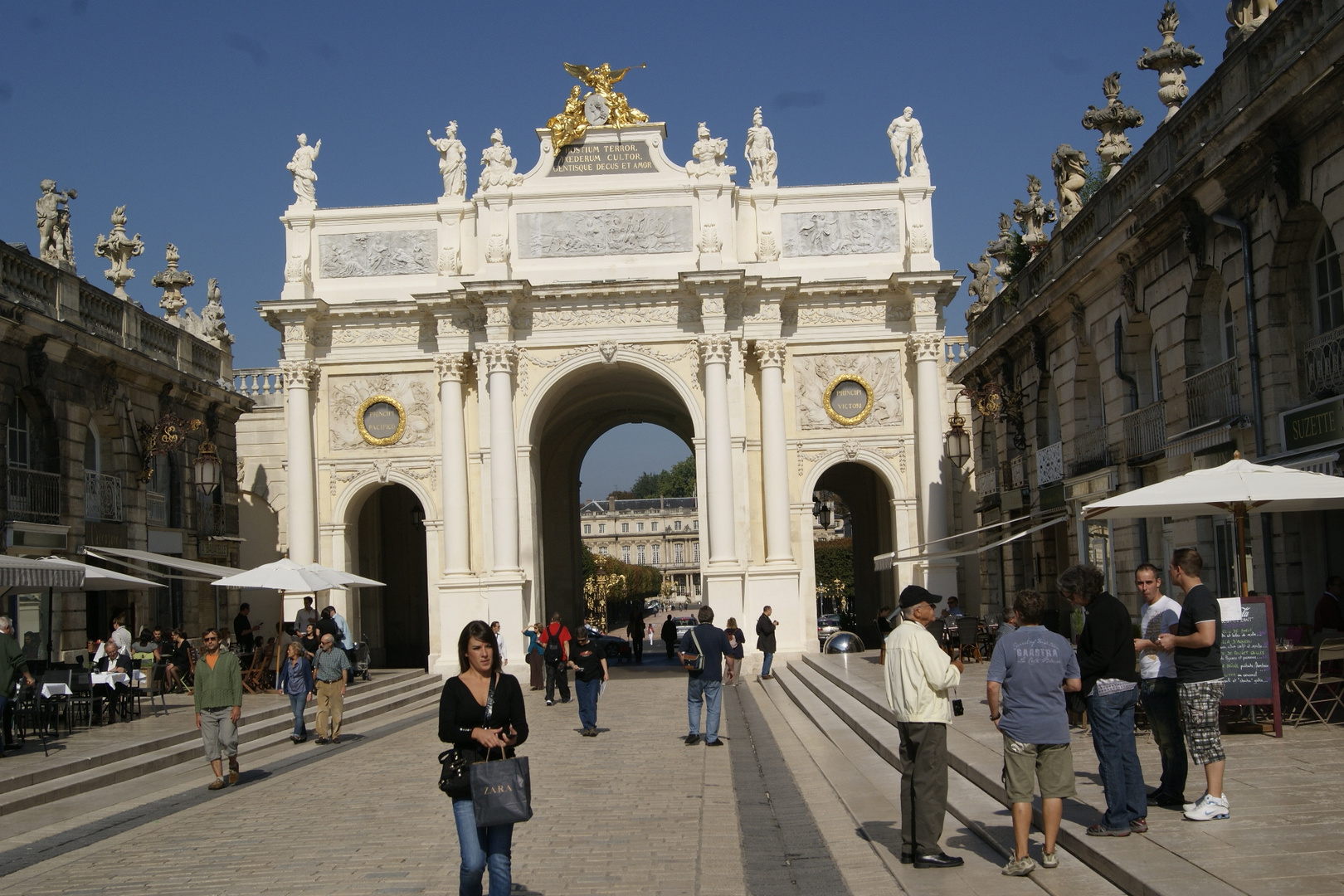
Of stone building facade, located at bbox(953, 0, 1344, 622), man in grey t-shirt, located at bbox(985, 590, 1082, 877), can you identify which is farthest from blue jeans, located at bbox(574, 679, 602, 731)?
man in grey t-shirt, located at bbox(985, 590, 1082, 877)

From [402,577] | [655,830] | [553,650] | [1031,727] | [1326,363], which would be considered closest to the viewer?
[1031,727]

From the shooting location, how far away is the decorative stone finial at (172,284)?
3381cm

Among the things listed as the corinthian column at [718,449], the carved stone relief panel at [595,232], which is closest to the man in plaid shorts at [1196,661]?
the corinthian column at [718,449]

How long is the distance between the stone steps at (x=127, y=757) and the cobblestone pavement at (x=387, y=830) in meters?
0.24

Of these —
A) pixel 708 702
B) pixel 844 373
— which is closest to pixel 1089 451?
pixel 708 702

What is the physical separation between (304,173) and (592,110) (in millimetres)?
7841

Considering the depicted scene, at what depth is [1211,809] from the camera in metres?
8.17

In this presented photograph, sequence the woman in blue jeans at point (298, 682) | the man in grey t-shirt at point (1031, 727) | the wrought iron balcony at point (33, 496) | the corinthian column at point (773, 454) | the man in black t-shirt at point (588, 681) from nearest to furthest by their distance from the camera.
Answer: the man in grey t-shirt at point (1031, 727)
the woman in blue jeans at point (298, 682)
the man in black t-shirt at point (588, 681)
the wrought iron balcony at point (33, 496)
the corinthian column at point (773, 454)

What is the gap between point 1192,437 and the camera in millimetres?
16297

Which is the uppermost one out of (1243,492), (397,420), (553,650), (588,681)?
(397,420)

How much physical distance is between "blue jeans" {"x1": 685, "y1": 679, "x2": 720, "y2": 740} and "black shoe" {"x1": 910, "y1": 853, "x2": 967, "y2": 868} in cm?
801

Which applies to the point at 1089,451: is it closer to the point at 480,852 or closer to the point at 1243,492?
the point at 1243,492

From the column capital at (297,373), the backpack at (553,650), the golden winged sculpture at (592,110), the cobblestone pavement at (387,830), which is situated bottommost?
the cobblestone pavement at (387,830)

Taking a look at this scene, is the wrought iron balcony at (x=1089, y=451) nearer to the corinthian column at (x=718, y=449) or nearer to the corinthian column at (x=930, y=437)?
the corinthian column at (x=930, y=437)
